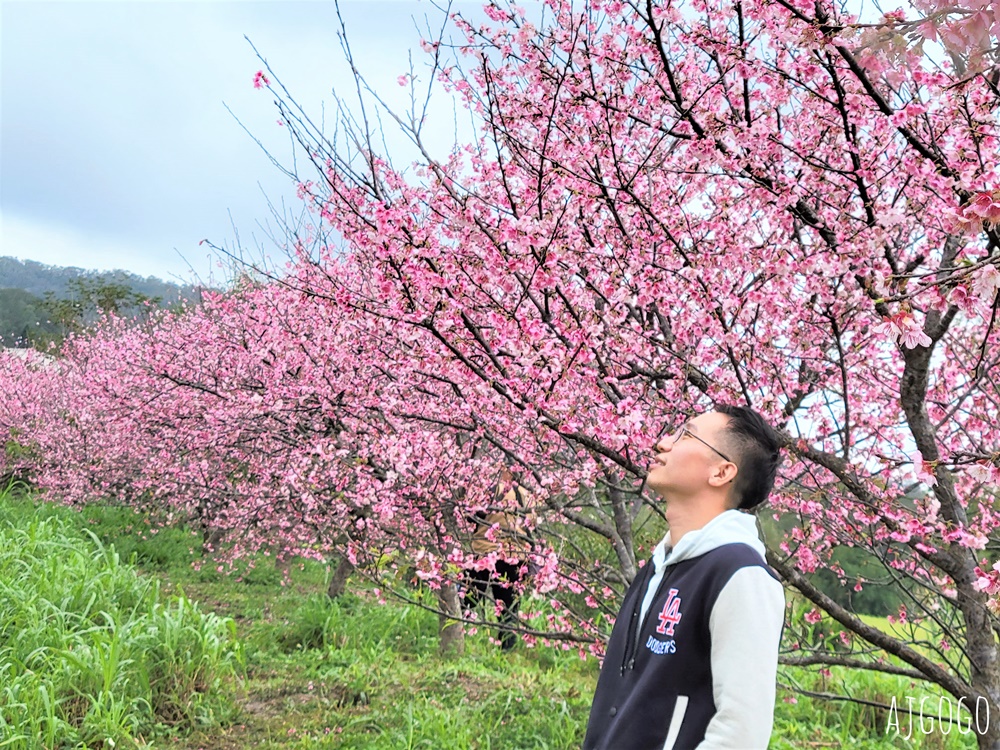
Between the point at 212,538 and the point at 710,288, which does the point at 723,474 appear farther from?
the point at 212,538

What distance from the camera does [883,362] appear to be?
4.52m

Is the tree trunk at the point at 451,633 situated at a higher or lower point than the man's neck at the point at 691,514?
lower

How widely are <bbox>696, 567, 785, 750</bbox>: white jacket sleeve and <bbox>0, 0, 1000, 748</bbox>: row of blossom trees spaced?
2.24ft

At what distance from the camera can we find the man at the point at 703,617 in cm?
151

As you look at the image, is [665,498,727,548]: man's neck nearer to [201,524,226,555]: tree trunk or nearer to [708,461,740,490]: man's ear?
[708,461,740,490]: man's ear

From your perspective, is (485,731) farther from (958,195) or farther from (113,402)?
(113,402)

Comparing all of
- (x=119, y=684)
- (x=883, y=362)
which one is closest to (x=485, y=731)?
(x=119, y=684)

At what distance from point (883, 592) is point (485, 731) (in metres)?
8.25

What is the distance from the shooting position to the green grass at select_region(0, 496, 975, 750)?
4.30 metres

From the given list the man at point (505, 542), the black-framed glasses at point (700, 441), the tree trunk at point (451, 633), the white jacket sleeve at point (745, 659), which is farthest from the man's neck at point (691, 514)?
the tree trunk at point (451, 633)

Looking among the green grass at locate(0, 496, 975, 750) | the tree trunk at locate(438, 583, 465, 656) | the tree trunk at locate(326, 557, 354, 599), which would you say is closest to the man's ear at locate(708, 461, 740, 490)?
the green grass at locate(0, 496, 975, 750)

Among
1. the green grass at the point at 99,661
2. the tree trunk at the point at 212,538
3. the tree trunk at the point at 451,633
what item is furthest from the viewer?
the tree trunk at the point at 212,538

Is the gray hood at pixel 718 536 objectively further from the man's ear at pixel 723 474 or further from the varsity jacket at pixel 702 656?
the man's ear at pixel 723 474

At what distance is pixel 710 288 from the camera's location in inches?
129
